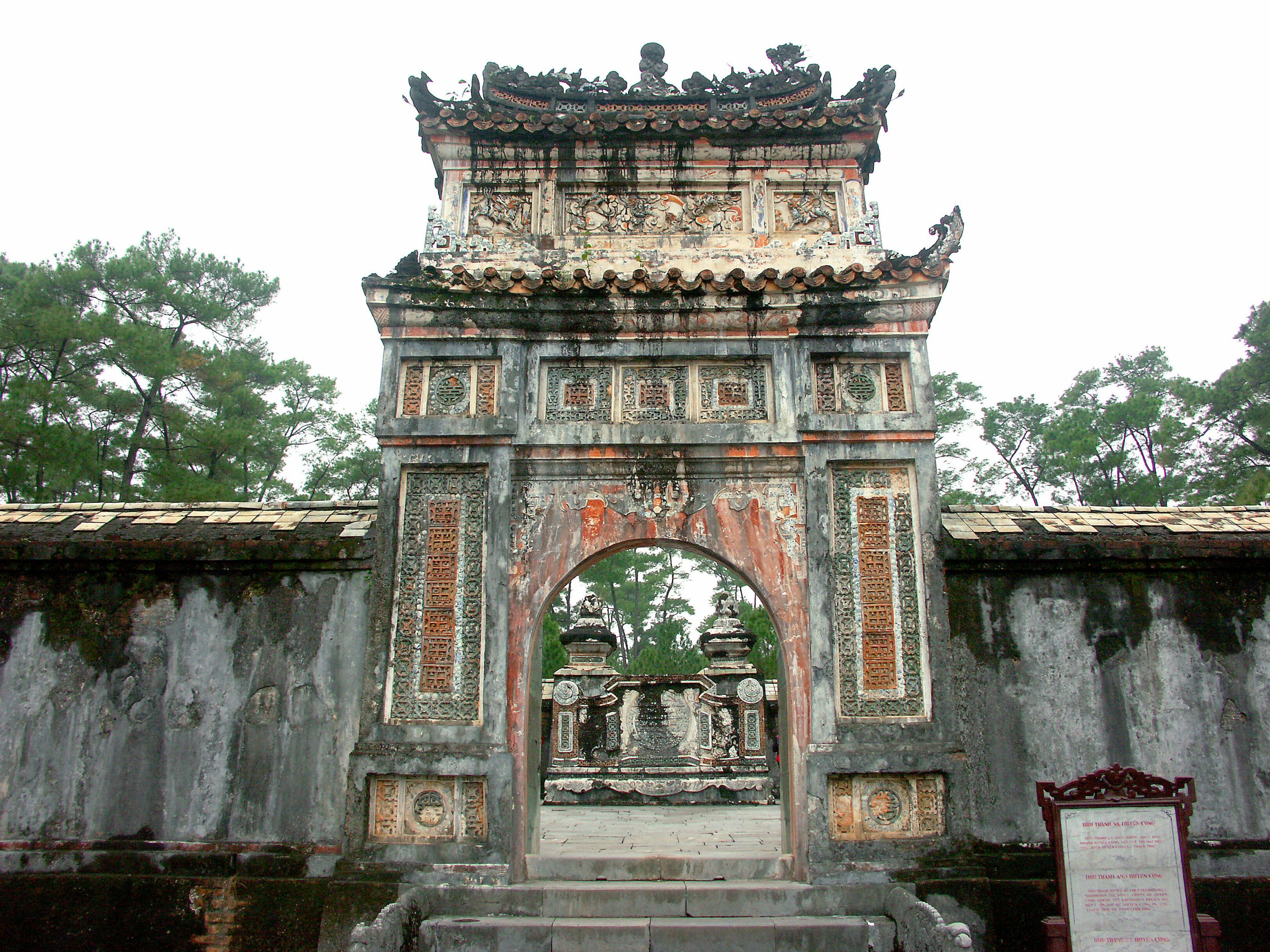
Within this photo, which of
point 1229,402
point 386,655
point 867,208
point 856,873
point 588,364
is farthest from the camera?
point 1229,402

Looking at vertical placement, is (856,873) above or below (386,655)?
below

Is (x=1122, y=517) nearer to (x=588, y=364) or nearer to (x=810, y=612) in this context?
(x=810, y=612)

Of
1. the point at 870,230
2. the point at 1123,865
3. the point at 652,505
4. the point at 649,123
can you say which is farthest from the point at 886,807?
the point at 649,123

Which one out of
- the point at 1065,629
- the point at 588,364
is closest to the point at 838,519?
the point at 1065,629

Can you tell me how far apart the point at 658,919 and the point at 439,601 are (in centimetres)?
286

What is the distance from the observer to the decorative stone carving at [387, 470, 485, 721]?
22.0ft

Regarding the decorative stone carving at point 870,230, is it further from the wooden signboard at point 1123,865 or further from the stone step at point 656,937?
the stone step at point 656,937

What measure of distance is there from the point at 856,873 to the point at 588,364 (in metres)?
4.51

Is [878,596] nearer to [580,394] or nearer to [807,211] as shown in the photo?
[580,394]

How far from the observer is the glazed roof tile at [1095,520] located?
7262 mm

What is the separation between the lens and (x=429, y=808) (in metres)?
6.50

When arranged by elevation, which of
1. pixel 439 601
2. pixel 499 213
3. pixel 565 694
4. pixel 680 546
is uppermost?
pixel 499 213

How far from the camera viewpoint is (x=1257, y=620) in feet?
22.6

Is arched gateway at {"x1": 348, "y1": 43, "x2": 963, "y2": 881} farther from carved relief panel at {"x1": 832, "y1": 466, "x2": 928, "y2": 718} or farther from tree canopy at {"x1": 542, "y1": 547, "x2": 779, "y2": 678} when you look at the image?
tree canopy at {"x1": 542, "y1": 547, "x2": 779, "y2": 678}
